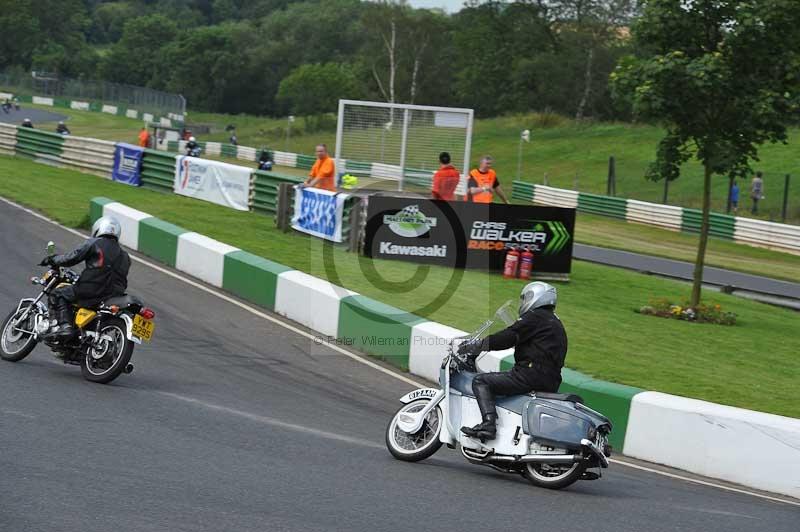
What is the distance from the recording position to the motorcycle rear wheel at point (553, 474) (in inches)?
343

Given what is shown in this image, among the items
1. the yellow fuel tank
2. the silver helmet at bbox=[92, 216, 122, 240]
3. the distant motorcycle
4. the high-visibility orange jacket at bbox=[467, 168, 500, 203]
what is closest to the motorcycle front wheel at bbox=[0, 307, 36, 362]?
the distant motorcycle

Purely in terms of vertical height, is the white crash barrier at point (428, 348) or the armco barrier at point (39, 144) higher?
the armco barrier at point (39, 144)

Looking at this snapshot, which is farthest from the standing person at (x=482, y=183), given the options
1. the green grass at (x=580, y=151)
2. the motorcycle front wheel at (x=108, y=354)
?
the green grass at (x=580, y=151)

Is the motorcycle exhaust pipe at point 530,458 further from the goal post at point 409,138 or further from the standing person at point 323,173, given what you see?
the standing person at point 323,173

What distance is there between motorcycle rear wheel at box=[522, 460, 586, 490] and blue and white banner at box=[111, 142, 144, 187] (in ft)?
87.6

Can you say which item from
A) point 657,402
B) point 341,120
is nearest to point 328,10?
point 341,120

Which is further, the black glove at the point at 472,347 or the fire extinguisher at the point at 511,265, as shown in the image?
the fire extinguisher at the point at 511,265

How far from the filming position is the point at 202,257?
61.9 feet

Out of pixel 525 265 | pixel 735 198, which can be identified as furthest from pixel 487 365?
pixel 735 198

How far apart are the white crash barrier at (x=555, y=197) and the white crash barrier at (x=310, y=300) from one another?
31.2 m

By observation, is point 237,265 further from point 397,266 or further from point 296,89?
point 296,89

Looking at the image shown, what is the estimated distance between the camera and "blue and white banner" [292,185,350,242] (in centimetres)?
2236

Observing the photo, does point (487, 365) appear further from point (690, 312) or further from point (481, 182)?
point (481, 182)

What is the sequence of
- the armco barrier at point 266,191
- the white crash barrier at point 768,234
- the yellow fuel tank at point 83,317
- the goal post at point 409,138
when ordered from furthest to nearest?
1. the white crash barrier at point 768,234
2. the armco barrier at point 266,191
3. the goal post at point 409,138
4. the yellow fuel tank at point 83,317
